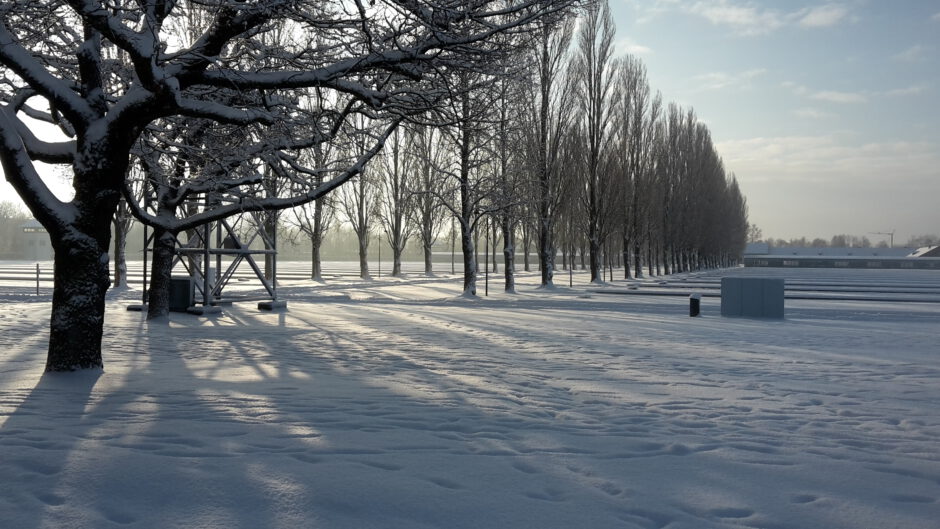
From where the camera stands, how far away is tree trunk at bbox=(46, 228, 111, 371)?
728 cm

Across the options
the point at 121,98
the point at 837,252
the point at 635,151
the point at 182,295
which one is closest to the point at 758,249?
the point at 837,252

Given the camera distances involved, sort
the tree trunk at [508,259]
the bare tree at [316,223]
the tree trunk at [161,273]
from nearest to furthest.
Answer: the tree trunk at [161,273], the tree trunk at [508,259], the bare tree at [316,223]

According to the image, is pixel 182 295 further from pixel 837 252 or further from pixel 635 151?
pixel 837 252

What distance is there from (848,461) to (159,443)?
4.77 meters

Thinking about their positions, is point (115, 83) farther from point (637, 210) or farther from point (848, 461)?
point (637, 210)

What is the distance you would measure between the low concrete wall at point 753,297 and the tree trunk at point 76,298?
14120 mm

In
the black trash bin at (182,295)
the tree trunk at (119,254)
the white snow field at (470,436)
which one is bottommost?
the white snow field at (470,436)

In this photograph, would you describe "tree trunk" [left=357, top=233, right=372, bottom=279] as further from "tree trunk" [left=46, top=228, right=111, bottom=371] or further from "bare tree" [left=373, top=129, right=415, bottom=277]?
"tree trunk" [left=46, top=228, right=111, bottom=371]

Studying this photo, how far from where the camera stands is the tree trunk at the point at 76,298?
287 inches

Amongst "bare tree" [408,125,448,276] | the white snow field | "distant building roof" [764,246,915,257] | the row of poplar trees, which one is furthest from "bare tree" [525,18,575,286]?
"distant building roof" [764,246,915,257]

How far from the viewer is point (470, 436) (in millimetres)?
5074

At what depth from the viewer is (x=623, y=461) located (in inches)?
177

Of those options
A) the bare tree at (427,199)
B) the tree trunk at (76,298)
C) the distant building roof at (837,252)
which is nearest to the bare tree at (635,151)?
the bare tree at (427,199)

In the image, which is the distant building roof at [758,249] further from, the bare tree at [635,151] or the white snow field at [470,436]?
the white snow field at [470,436]
